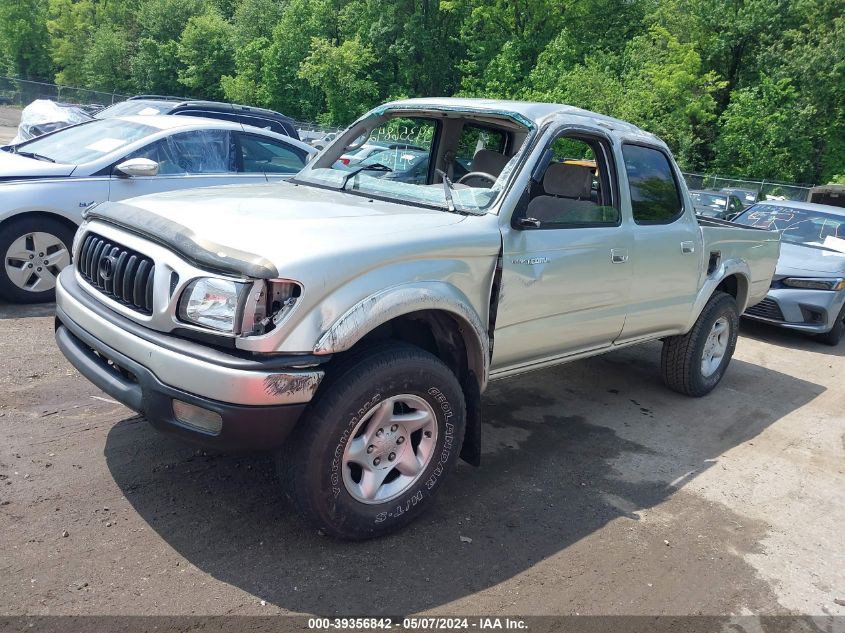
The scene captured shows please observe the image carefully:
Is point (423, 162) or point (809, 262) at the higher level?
point (423, 162)

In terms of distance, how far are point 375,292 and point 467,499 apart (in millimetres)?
1366

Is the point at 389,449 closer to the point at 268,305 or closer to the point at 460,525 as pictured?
the point at 460,525

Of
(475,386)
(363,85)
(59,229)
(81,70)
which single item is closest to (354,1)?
(363,85)

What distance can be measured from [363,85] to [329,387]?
38.7 meters

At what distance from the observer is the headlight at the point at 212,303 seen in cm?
284

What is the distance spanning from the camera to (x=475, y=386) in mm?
3686

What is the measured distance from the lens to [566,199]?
461 cm

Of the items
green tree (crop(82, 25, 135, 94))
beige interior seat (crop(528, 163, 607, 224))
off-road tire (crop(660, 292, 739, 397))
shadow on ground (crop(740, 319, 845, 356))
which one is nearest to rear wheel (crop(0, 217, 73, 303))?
beige interior seat (crop(528, 163, 607, 224))

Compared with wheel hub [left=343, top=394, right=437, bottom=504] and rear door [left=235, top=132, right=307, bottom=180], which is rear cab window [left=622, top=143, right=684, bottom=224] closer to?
wheel hub [left=343, top=394, right=437, bottom=504]

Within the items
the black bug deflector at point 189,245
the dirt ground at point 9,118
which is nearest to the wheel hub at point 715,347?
the black bug deflector at point 189,245

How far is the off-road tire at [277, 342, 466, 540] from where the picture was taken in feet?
9.70

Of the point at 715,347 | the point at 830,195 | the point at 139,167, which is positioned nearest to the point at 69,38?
the point at 830,195

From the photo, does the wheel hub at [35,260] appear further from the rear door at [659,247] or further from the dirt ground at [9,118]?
the dirt ground at [9,118]

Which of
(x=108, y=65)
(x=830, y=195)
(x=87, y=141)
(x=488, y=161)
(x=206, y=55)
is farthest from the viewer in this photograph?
(x=108, y=65)
